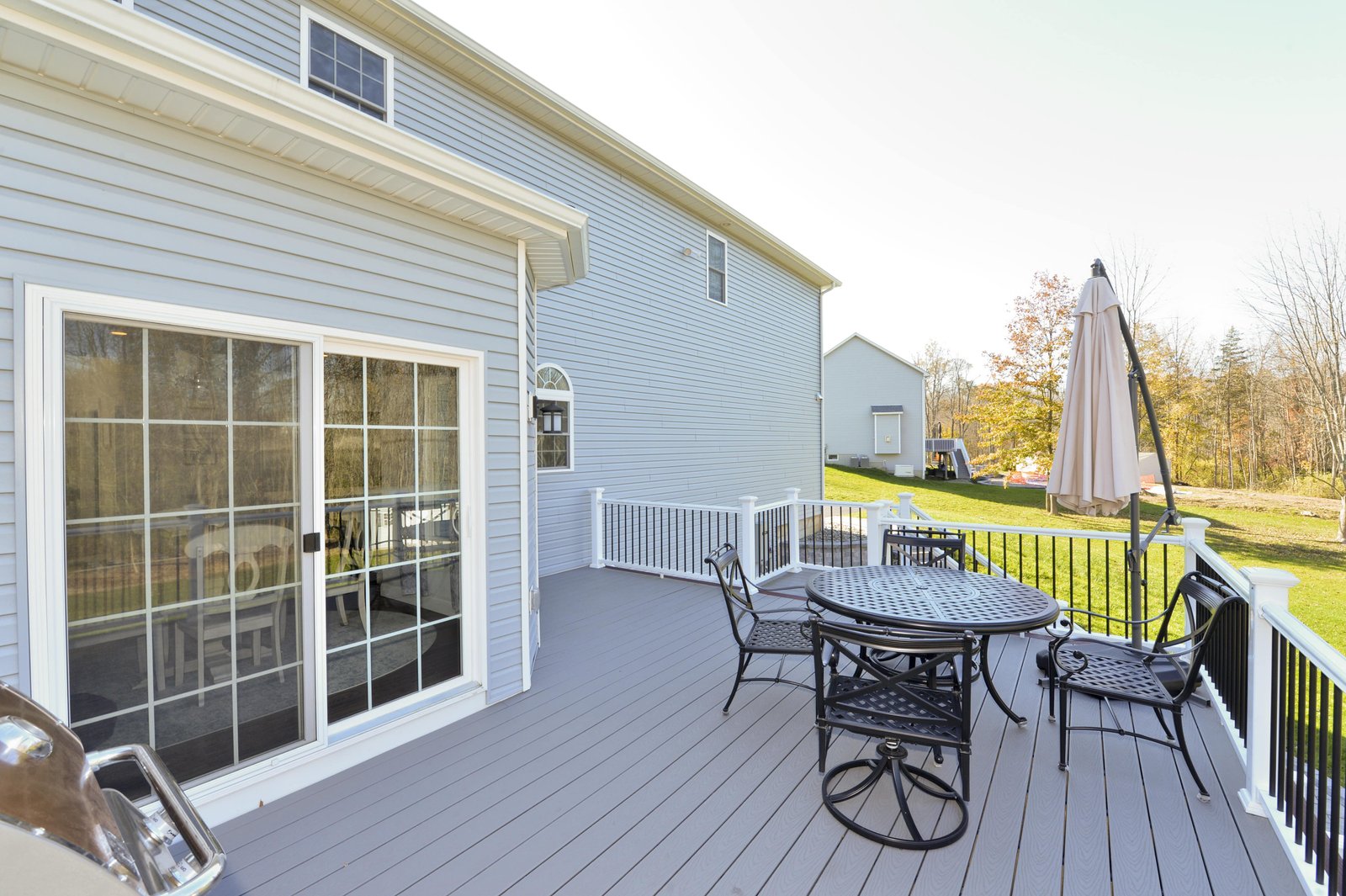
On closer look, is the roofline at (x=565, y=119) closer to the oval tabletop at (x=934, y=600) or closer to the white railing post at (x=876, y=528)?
the white railing post at (x=876, y=528)

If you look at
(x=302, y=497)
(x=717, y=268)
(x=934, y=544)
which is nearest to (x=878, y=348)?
(x=717, y=268)

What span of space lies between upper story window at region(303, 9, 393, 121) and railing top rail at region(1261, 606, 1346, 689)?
22.0 ft

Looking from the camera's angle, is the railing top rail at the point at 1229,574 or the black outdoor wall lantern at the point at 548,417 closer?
the railing top rail at the point at 1229,574

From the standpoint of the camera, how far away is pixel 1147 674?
272 centimetres

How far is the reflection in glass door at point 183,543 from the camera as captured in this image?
210 centimetres

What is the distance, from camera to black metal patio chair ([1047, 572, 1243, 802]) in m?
2.39

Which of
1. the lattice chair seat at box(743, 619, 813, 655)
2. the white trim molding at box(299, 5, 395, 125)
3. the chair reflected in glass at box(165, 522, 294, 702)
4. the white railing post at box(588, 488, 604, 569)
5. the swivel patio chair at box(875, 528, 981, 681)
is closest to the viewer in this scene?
the chair reflected in glass at box(165, 522, 294, 702)

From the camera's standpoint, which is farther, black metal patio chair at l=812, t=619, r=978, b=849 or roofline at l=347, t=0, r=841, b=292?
roofline at l=347, t=0, r=841, b=292

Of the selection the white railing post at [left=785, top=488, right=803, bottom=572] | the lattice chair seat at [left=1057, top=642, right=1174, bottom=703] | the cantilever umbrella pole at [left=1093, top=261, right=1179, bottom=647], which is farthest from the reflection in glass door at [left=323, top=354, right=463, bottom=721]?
the white railing post at [left=785, top=488, right=803, bottom=572]

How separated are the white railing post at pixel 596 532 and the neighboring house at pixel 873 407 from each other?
59.8 feet

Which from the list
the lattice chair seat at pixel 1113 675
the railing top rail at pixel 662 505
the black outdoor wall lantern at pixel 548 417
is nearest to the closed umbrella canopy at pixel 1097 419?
the lattice chair seat at pixel 1113 675

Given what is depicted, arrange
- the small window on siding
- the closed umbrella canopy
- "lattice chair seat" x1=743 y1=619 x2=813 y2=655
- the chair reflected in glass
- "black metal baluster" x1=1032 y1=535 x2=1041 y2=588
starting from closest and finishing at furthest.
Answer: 1. the chair reflected in glass
2. "lattice chair seat" x1=743 y1=619 x2=813 y2=655
3. the closed umbrella canopy
4. "black metal baluster" x1=1032 y1=535 x2=1041 y2=588
5. the small window on siding

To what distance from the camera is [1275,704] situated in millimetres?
2311

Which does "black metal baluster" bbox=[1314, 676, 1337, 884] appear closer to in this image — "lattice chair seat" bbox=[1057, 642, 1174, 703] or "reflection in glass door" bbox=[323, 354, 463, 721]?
"lattice chair seat" bbox=[1057, 642, 1174, 703]
